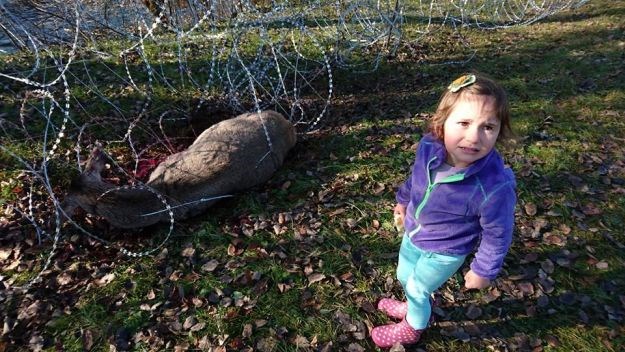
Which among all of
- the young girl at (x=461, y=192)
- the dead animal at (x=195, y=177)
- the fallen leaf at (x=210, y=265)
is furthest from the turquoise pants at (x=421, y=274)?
the dead animal at (x=195, y=177)

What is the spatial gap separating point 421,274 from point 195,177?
2726 mm

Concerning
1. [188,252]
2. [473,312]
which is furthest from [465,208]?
[188,252]

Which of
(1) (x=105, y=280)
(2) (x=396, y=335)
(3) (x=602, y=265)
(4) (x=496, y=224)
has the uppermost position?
(4) (x=496, y=224)

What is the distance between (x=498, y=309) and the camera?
334cm

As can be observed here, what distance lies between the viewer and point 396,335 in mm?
2967

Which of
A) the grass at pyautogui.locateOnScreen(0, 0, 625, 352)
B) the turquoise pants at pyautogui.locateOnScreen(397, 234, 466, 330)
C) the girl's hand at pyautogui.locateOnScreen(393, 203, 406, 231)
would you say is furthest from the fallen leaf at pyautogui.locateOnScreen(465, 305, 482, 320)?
the girl's hand at pyautogui.locateOnScreen(393, 203, 406, 231)

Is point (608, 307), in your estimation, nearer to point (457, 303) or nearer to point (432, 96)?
point (457, 303)

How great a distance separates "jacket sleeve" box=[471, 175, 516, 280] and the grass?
88cm

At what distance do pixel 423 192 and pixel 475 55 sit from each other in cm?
708

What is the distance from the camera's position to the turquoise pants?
236cm

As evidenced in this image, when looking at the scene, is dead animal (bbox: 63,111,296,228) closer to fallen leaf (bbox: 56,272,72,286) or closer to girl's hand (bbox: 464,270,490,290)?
fallen leaf (bbox: 56,272,72,286)

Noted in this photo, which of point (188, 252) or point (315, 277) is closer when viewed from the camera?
point (315, 277)

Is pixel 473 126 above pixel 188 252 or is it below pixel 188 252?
above

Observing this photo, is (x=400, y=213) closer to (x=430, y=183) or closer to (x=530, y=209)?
(x=430, y=183)
